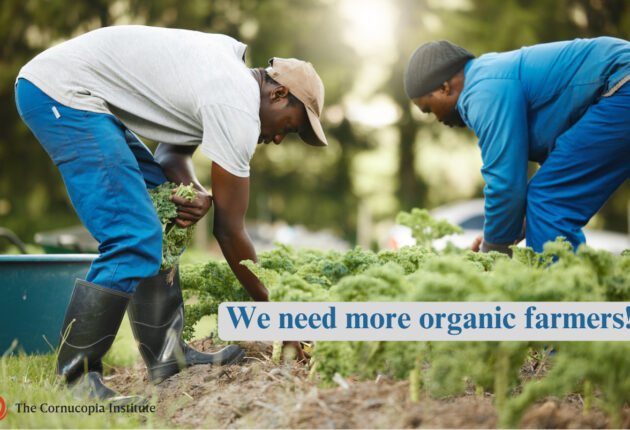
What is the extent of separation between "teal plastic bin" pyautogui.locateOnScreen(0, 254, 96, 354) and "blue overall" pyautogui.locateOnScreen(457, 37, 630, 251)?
231 cm

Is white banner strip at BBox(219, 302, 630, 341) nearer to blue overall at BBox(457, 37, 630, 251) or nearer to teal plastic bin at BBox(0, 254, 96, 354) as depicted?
blue overall at BBox(457, 37, 630, 251)

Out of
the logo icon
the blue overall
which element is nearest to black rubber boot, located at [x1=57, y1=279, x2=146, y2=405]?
the logo icon

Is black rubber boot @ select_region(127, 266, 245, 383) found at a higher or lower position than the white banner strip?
lower

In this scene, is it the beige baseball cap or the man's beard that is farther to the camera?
the man's beard

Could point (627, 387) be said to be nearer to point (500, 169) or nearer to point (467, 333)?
point (467, 333)

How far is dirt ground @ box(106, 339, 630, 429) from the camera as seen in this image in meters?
1.86

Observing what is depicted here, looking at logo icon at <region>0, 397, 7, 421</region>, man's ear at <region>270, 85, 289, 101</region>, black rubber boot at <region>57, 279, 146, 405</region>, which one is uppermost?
man's ear at <region>270, 85, 289, 101</region>

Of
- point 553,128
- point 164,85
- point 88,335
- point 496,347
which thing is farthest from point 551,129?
point 88,335

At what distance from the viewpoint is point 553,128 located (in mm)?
3293

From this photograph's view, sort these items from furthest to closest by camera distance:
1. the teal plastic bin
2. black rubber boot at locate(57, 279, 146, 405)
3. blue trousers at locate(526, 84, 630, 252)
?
the teal plastic bin
blue trousers at locate(526, 84, 630, 252)
black rubber boot at locate(57, 279, 146, 405)

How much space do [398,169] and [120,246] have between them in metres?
14.8

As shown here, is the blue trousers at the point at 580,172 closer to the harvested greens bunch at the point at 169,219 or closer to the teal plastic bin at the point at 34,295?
the harvested greens bunch at the point at 169,219

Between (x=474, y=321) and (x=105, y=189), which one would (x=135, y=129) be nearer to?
(x=105, y=189)

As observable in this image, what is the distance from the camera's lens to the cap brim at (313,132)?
2.81m
